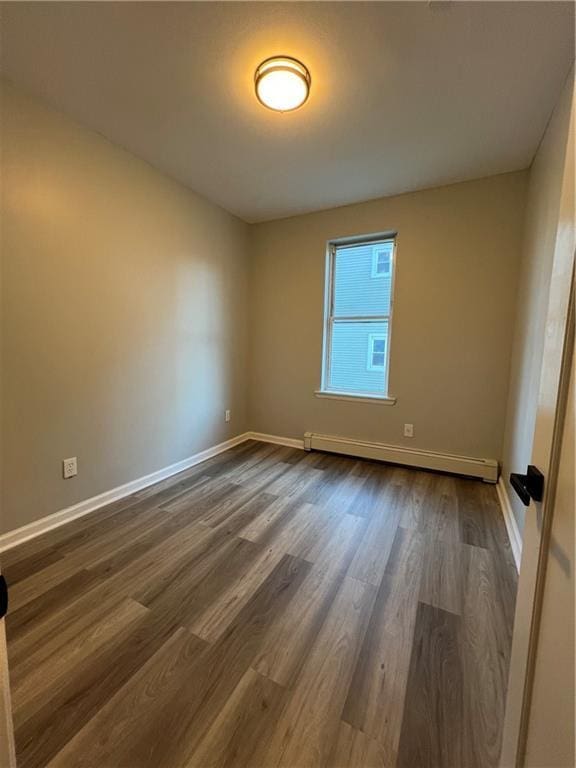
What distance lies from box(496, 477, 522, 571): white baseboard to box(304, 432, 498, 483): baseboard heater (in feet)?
0.55

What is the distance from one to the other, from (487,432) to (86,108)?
372cm

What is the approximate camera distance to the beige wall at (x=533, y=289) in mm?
1645

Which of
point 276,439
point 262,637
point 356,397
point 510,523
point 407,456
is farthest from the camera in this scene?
point 276,439

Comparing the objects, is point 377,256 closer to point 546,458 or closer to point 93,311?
point 93,311

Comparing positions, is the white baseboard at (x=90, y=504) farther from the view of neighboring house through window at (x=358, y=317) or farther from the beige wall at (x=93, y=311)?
the view of neighboring house through window at (x=358, y=317)

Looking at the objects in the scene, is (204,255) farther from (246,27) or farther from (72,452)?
(72,452)

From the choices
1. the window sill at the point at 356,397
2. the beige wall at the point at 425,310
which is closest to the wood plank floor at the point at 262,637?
the beige wall at the point at 425,310

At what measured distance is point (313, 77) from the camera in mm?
1625

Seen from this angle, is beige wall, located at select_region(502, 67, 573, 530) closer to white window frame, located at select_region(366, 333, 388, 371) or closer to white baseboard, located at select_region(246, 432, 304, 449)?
→ white window frame, located at select_region(366, 333, 388, 371)

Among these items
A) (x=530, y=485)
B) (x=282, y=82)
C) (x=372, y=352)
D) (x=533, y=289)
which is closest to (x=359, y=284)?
(x=372, y=352)

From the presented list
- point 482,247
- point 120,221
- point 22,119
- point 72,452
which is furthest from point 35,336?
point 482,247

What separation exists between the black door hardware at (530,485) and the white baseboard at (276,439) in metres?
2.90

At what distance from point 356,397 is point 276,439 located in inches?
44.1

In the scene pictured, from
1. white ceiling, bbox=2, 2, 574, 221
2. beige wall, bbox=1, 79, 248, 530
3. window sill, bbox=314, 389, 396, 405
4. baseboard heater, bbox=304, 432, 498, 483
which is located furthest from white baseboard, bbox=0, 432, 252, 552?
white ceiling, bbox=2, 2, 574, 221
